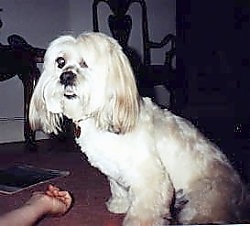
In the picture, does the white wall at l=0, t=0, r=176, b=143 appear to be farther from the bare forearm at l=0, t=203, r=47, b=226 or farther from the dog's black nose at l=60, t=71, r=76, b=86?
the bare forearm at l=0, t=203, r=47, b=226

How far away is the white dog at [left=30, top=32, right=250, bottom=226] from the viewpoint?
1145mm

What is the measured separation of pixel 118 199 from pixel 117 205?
13mm

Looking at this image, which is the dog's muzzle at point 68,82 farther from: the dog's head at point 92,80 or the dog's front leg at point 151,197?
the dog's front leg at point 151,197

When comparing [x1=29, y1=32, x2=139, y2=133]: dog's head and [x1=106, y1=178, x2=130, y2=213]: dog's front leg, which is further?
[x1=106, y1=178, x2=130, y2=213]: dog's front leg

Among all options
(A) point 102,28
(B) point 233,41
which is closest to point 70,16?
(A) point 102,28

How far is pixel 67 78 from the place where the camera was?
1.14 m

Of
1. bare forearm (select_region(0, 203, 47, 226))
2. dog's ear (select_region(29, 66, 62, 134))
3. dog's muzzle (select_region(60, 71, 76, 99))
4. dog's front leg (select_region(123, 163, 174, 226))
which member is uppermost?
dog's muzzle (select_region(60, 71, 76, 99))

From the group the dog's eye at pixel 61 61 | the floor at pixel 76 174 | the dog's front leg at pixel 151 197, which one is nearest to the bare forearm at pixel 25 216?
the floor at pixel 76 174

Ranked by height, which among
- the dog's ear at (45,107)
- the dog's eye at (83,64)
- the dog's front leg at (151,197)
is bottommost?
the dog's front leg at (151,197)

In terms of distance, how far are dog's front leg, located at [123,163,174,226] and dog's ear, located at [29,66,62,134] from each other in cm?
20

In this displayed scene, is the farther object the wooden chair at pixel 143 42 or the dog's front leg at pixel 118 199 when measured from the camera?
the dog's front leg at pixel 118 199

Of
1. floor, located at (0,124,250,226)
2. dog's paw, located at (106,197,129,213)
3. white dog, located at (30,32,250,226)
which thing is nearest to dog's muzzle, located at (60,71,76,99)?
white dog, located at (30,32,250,226)

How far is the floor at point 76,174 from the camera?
1.25 m

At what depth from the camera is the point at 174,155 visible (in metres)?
1.22
